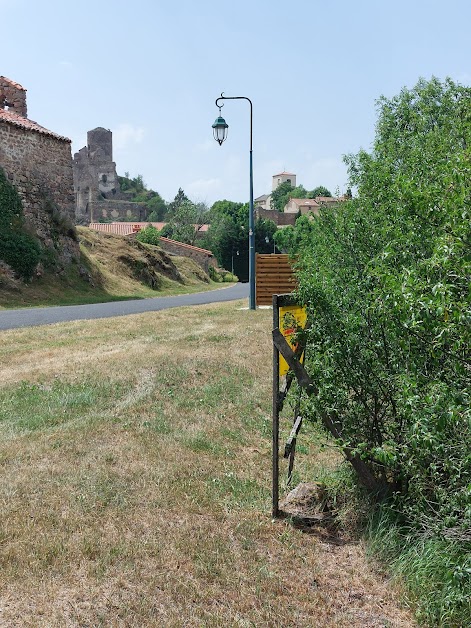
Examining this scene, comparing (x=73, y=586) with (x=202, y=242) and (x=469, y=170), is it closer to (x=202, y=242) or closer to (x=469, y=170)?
(x=469, y=170)

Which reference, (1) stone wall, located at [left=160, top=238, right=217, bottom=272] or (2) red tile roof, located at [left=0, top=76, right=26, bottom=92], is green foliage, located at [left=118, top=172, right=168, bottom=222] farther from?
(2) red tile roof, located at [left=0, top=76, right=26, bottom=92]

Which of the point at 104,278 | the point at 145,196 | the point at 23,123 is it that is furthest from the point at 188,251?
the point at 145,196

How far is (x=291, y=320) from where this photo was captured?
4.61 meters

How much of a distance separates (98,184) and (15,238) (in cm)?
8019

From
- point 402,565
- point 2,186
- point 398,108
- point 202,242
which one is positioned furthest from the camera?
point 202,242

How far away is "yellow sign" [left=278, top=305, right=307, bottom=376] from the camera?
4.59 metres

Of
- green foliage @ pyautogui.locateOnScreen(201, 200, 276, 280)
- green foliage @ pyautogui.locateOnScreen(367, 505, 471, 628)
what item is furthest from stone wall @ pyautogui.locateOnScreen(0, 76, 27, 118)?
green foliage @ pyautogui.locateOnScreen(201, 200, 276, 280)

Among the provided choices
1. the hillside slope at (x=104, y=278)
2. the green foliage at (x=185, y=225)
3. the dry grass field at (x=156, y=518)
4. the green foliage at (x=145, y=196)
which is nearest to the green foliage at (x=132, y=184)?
the green foliage at (x=145, y=196)

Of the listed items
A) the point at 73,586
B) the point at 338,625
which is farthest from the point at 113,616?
the point at 338,625

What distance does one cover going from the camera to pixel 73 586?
11.3 feet

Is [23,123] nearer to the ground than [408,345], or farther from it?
farther from it

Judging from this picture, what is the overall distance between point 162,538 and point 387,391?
5.62ft

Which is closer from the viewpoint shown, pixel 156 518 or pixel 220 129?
pixel 156 518

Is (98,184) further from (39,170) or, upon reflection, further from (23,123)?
(23,123)
